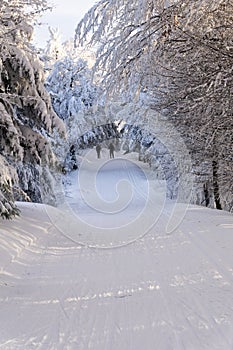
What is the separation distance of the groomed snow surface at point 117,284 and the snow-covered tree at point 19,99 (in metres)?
1.57

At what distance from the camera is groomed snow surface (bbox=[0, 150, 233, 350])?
4402mm

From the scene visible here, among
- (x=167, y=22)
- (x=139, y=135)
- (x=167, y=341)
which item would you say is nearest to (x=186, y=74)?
(x=167, y=22)

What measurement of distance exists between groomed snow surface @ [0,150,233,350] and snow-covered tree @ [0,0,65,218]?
5.14 feet

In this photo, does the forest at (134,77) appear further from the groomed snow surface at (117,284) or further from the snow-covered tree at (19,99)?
the groomed snow surface at (117,284)

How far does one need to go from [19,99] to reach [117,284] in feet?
19.7

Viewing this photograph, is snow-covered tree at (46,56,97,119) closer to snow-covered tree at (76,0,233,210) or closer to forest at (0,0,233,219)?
forest at (0,0,233,219)

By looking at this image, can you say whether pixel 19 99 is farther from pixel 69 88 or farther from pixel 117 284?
pixel 69 88

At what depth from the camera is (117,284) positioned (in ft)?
20.9

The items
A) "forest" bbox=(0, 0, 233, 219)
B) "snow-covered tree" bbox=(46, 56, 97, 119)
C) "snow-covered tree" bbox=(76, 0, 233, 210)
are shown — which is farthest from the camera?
"snow-covered tree" bbox=(46, 56, 97, 119)

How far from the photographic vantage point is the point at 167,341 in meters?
4.21

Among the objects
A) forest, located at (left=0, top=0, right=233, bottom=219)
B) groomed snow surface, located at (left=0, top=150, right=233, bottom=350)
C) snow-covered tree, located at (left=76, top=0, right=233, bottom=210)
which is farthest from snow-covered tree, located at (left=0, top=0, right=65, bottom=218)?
snow-covered tree, located at (left=76, top=0, right=233, bottom=210)

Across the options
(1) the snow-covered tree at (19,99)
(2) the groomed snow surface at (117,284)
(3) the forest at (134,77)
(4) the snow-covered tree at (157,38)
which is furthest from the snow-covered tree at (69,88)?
(4) the snow-covered tree at (157,38)

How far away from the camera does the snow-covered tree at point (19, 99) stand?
924 cm

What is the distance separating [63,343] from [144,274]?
2761mm
